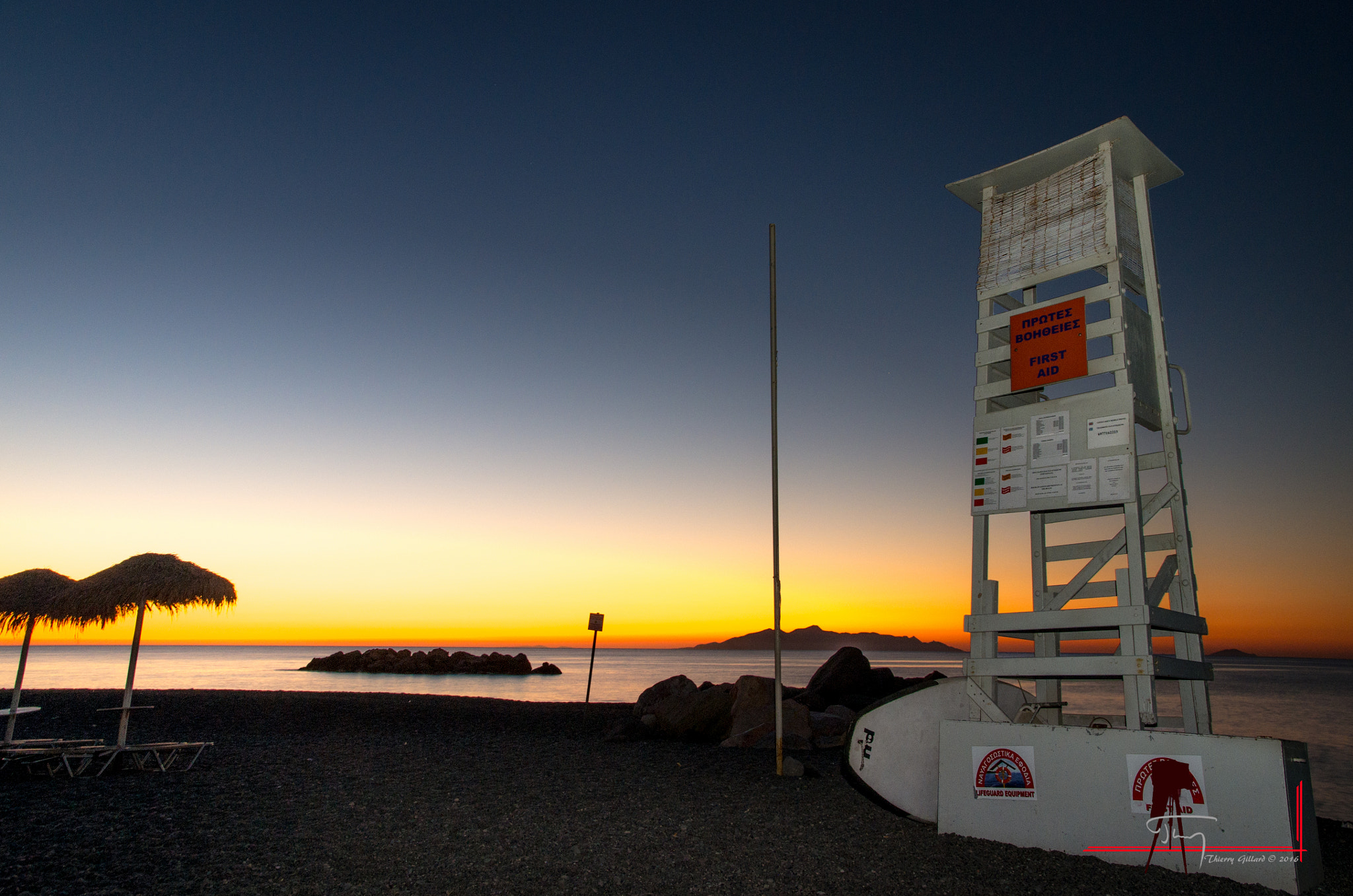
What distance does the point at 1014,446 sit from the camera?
794 cm

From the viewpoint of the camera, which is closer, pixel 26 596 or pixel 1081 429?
pixel 1081 429

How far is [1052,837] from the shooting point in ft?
21.7

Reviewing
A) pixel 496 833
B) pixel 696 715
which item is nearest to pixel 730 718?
pixel 696 715

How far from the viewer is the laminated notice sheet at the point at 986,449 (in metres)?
8.09

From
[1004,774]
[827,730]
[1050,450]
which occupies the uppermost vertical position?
[1050,450]

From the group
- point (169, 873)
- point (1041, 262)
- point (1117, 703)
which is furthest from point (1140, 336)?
point (1117, 703)

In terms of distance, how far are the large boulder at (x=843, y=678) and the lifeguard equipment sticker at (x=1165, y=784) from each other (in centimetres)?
1655

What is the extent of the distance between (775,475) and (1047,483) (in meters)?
4.11

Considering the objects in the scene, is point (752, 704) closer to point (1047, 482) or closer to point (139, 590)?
point (1047, 482)

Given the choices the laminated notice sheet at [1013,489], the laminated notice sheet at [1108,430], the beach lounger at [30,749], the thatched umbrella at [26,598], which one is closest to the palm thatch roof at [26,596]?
the thatched umbrella at [26,598]

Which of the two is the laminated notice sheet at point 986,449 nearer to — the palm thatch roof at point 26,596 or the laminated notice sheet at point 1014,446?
the laminated notice sheet at point 1014,446

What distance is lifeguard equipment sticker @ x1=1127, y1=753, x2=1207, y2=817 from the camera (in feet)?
19.6

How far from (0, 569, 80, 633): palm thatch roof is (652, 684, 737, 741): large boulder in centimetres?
1070

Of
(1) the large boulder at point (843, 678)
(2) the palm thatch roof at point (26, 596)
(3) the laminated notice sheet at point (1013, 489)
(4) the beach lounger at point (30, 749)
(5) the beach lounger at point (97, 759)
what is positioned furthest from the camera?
(1) the large boulder at point (843, 678)
